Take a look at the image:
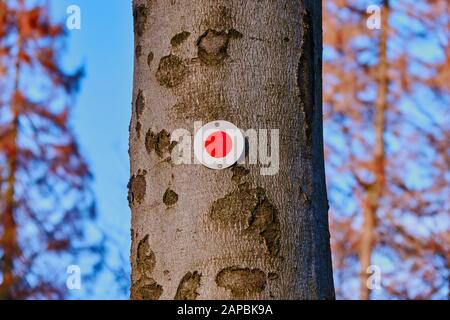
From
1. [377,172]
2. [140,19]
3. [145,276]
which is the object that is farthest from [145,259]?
[377,172]

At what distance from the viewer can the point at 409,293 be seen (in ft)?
18.4

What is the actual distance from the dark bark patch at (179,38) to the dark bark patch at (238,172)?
0.23 metres

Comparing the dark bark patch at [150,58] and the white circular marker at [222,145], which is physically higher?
the dark bark patch at [150,58]

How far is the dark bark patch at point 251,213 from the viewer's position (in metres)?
0.96

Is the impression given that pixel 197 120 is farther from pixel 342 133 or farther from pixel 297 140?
pixel 342 133

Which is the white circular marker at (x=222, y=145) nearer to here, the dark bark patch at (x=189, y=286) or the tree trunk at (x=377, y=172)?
the dark bark patch at (x=189, y=286)

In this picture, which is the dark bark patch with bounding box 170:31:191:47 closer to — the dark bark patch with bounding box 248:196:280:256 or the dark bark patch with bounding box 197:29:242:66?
the dark bark patch with bounding box 197:29:242:66

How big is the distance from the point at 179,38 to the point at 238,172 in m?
0.25

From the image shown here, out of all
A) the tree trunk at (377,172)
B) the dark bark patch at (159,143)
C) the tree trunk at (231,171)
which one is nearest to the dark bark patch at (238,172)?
the tree trunk at (231,171)

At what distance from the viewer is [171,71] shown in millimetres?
1042

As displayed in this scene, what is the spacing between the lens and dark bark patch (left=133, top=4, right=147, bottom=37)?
3.71 ft

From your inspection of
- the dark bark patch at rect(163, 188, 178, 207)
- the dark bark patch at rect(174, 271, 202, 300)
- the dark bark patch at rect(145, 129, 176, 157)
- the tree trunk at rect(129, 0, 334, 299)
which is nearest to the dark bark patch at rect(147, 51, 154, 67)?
the tree trunk at rect(129, 0, 334, 299)

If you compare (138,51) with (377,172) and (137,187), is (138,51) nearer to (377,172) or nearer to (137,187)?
(137,187)
